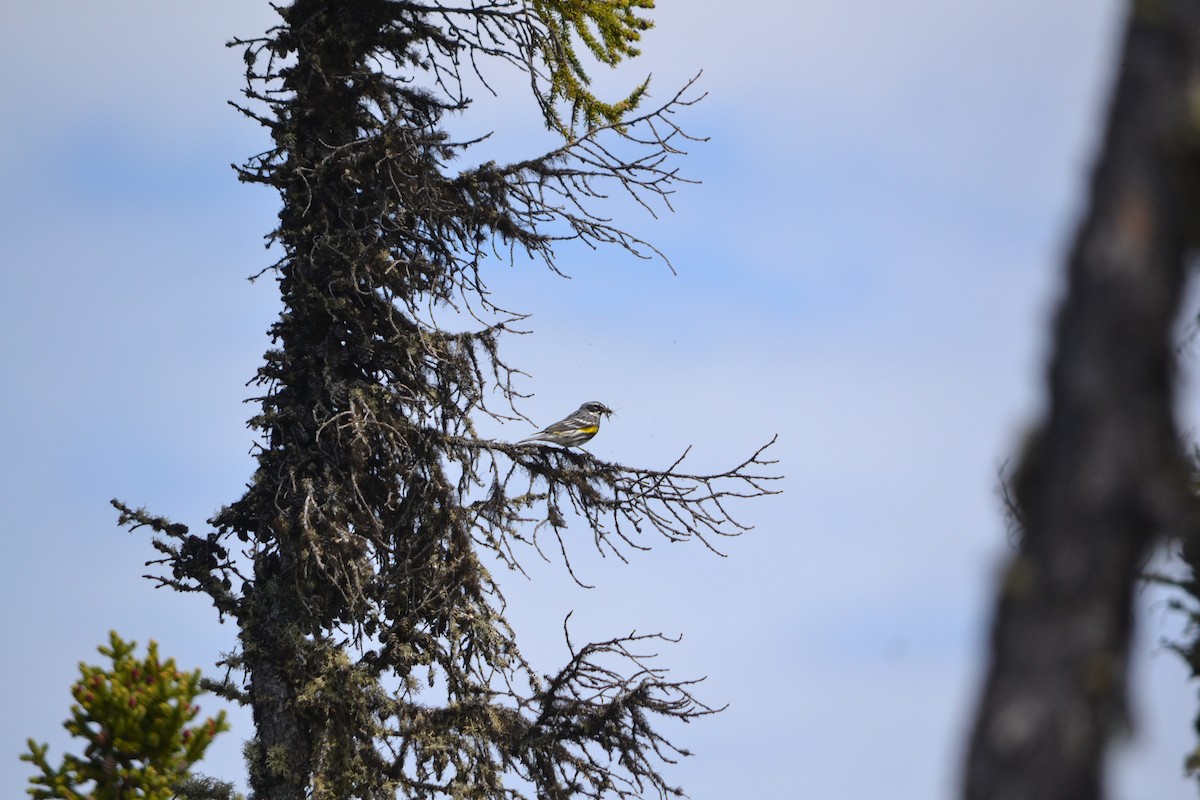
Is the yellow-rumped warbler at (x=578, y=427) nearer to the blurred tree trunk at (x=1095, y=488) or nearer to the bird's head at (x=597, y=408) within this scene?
the bird's head at (x=597, y=408)

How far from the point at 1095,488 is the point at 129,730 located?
5634 millimetres

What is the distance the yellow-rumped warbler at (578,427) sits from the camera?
41.2 ft

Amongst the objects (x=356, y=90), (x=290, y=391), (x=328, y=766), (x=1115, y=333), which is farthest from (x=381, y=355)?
(x=1115, y=333)

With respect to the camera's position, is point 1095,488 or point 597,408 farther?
point 597,408

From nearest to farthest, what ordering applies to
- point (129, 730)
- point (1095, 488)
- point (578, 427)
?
point (1095, 488) → point (129, 730) → point (578, 427)

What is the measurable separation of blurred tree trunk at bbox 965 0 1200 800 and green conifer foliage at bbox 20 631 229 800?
4.89 metres

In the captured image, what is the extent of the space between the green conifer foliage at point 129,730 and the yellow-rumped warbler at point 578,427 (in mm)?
4931

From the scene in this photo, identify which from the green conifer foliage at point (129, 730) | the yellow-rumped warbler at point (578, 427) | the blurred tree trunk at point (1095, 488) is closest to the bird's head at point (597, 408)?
the yellow-rumped warbler at point (578, 427)

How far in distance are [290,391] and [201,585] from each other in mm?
1776

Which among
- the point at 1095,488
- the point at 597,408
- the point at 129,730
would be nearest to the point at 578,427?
the point at 597,408

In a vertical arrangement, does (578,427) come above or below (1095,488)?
above

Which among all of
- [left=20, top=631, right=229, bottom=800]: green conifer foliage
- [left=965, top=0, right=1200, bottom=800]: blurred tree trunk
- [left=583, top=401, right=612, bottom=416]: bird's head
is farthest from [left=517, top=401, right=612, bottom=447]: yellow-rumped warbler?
[left=965, top=0, right=1200, bottom=800]: blurred tree trunk

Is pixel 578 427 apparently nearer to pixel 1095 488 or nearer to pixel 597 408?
pixel 597 408

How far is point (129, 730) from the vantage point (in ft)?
25.3
